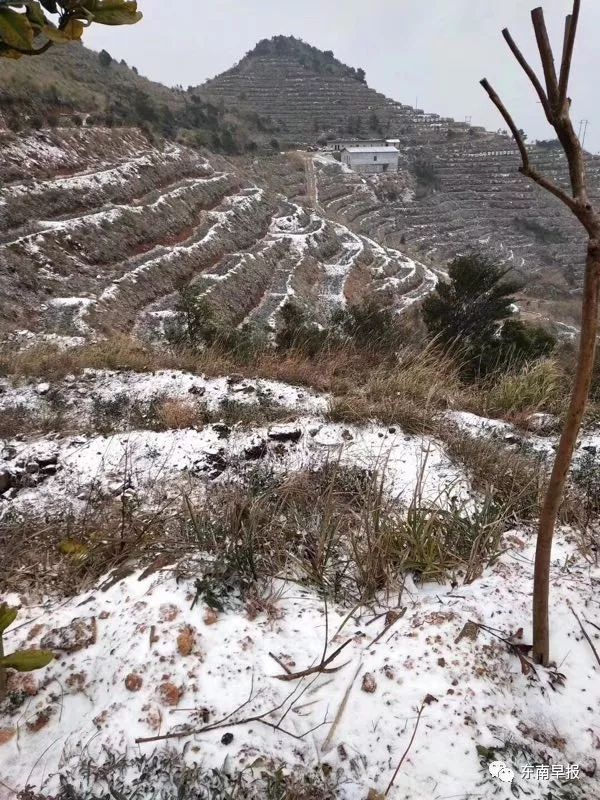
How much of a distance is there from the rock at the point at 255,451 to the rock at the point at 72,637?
125 cm

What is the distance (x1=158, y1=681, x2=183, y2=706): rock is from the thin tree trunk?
96cm

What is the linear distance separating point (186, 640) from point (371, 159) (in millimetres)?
55446

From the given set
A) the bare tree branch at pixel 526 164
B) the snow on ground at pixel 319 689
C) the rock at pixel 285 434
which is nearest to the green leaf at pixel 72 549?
the snow on ground at pixel 319 689

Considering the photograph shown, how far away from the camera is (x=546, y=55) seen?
73 centimetres

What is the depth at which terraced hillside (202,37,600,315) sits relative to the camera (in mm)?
36000

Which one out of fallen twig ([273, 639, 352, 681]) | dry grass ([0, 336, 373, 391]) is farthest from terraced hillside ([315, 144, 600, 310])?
fallen twig ([273, 639, 352, 681])

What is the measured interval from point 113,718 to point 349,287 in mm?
19693

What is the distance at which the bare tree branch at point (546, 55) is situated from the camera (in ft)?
2.34

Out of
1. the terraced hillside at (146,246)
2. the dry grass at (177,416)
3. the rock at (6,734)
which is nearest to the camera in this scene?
the rock at (6,734)

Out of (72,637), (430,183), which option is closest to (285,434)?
(72,637)

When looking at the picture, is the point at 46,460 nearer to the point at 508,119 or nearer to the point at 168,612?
the point at 168,612

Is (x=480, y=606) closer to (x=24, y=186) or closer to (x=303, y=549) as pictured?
Answer: (x=303, y=549)

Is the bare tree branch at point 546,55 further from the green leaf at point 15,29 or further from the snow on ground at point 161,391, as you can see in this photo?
the snow on ground at point 161,391

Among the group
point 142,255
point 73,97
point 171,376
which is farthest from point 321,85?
point 171,376
